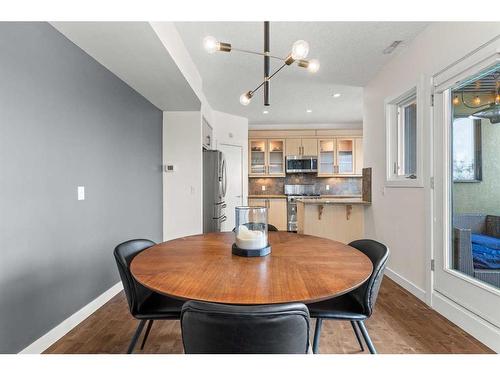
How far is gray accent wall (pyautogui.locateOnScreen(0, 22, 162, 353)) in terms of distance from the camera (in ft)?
4.85

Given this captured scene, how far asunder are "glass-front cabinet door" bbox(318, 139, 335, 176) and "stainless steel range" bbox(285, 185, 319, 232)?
0.52m

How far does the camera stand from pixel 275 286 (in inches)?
38.4

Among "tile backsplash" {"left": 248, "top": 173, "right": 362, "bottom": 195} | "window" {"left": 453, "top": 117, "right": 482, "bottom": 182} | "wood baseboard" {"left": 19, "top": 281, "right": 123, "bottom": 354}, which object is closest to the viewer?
"wood baseboard" {"left": 19, "top": 281, "right": 123, "bottom": 354}

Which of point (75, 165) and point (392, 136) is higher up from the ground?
point (392, 136)

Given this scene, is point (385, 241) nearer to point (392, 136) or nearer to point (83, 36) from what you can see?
point (392, 136)

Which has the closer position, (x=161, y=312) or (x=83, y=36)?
(x=161, y=312)

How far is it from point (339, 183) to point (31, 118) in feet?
19.0

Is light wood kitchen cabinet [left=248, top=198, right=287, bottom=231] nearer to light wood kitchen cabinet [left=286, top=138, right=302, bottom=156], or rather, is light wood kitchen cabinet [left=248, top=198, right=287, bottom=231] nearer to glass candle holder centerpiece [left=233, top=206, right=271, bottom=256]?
light wood kitchen cabinet [left=286, top=138, right=302, bottom=156]

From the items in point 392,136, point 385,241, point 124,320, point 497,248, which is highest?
point 392,136

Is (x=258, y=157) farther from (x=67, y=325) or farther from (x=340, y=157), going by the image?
(x=67, y=325)

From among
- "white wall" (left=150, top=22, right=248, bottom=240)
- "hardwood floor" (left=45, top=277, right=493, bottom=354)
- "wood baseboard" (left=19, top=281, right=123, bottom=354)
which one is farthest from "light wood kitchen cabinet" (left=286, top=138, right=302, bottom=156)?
"wood baseboard" (left=19, top=281, right=123, bottom=354)

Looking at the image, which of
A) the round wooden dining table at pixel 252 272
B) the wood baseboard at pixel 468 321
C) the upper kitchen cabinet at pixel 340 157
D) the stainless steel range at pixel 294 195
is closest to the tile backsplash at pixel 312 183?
the stainless steel range at pixel 294 195

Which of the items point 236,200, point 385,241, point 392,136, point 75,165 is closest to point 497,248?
point 385,241

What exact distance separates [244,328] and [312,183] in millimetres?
5832
